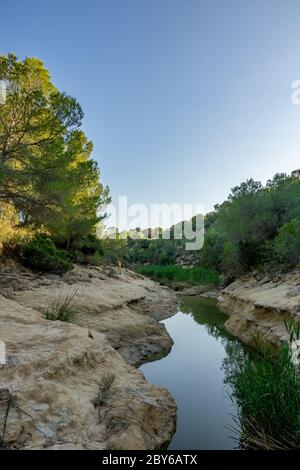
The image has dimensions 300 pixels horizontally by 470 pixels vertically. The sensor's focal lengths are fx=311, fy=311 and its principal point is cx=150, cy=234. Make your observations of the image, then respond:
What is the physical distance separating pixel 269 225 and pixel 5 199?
44.3 ft

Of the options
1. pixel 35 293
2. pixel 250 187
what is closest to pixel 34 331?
pixel 35 293

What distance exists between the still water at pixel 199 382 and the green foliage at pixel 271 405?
0.33 meters

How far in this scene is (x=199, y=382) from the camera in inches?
212

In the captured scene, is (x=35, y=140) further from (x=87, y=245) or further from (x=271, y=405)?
(x=87, y=245)

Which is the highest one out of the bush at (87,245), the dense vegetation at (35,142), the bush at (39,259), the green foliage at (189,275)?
the dense vegetation at (35,142)

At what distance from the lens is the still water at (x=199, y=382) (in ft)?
11.9

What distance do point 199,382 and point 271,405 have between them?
274 centimetres

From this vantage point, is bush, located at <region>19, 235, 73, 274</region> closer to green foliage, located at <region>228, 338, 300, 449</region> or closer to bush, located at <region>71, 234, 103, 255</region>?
bush, located at <region>71, 234, 103, 255</region>

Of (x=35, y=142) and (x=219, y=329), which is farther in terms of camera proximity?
(x=219, y=329)

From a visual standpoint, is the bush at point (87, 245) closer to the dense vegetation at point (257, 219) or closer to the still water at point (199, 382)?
the dense vegetation at point (257, 219)

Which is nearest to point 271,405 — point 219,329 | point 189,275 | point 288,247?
point 219,329

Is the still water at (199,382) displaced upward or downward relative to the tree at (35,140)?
downward

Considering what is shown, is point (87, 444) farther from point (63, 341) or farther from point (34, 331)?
point (34, 331)

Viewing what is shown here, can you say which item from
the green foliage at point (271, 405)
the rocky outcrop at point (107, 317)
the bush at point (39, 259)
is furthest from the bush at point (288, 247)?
the green foliage at point (271, 405)
